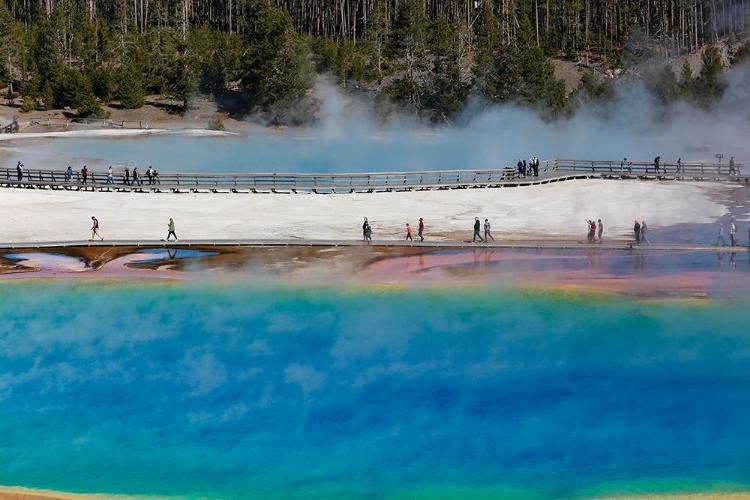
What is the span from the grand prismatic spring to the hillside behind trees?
192ft

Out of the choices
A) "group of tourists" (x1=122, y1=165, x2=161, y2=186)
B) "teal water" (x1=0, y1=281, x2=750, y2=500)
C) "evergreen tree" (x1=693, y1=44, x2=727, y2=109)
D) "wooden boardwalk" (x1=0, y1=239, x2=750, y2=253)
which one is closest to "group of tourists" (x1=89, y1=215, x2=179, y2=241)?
"wooden boardwalk" (x1=0, y1=239, x2=750, y2=253)

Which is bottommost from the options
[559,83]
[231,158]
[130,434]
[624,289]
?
[130,434]

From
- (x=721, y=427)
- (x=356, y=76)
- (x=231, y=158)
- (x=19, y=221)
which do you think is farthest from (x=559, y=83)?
(x=721, y=427)

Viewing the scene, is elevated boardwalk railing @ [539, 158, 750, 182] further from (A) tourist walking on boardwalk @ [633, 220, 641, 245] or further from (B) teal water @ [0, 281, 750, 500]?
(B) teal water @ [0, 281, 750, 500]

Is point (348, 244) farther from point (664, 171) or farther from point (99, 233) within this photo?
point (664, 171)

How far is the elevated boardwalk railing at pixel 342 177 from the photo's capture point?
61938 millimetres

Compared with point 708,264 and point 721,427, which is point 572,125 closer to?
point 708,264

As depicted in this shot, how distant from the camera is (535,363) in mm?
32469

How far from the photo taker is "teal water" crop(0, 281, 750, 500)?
2567 centimetres

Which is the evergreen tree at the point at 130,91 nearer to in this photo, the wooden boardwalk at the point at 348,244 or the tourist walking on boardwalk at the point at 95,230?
the tourist walking on boardwalk at the point at 95,230

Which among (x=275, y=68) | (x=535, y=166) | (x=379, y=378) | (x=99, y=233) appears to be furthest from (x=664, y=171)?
(x=275, y=68)

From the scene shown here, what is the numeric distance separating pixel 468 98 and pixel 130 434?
3111 inches

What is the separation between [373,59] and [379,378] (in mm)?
87268

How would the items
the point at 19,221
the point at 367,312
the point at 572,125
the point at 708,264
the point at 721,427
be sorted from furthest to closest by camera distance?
the point at 572,125, the point at 19,221, the point at 708,264, the point at 367,312, the point at 721,427
